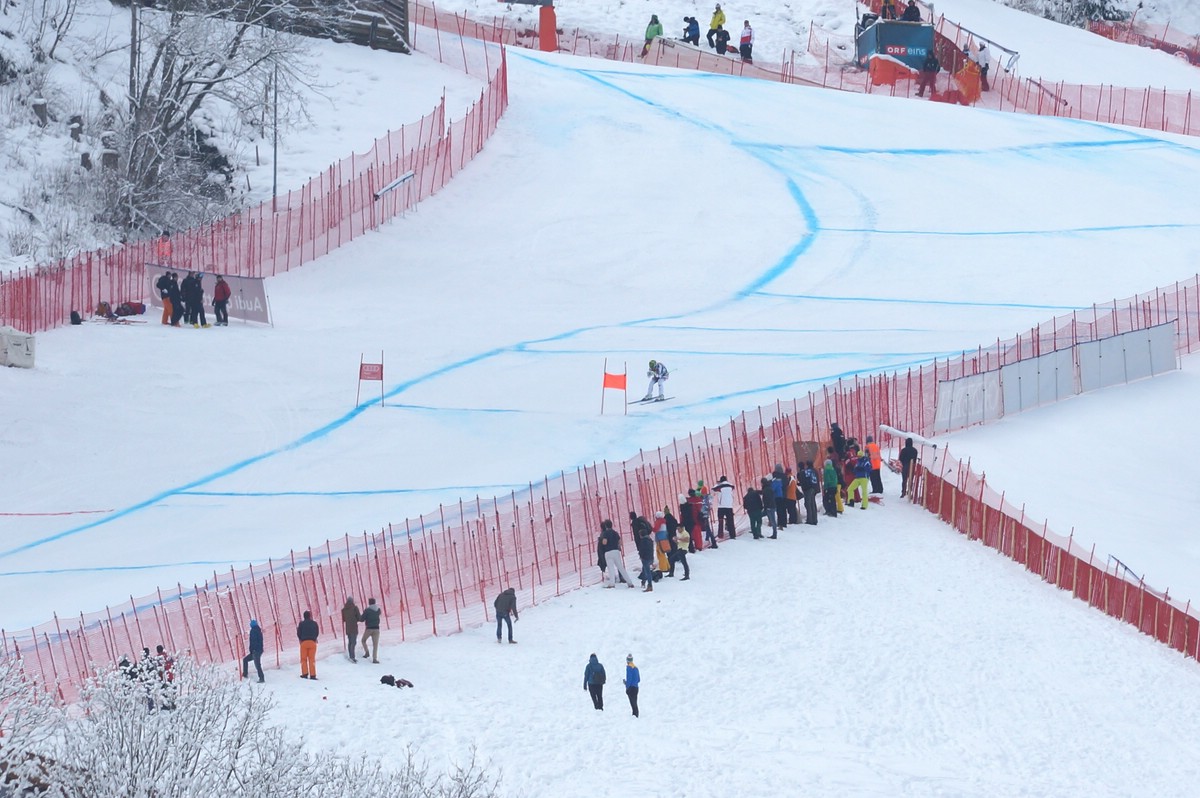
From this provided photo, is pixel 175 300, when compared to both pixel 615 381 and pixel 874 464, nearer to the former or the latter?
pixel 615 381

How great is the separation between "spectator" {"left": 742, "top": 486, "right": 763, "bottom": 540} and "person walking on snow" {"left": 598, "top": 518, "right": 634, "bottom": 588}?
2.58 m

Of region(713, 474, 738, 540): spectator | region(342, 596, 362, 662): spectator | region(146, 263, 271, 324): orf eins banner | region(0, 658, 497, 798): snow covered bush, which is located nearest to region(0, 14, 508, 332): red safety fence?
region(146, 263, 271, 324): orf eins banner

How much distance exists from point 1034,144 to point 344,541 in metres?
30.4

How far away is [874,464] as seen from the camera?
92.6 feet

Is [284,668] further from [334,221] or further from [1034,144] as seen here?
[1034,144]

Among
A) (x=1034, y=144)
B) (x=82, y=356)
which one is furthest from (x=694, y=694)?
(x=1034, y=144)

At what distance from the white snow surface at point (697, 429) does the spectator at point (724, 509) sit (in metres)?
0.57

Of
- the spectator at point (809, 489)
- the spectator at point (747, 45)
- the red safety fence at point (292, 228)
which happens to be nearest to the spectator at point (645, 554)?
the spectator at point (809, 489)

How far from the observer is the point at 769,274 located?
41.4 meters

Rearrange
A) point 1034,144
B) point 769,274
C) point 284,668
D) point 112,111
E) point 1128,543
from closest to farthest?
point 284,668 < point 1128,543 < point 769,274 < point 112,111 < point 1034,144

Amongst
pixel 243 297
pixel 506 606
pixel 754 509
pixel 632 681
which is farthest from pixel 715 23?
pixel 632 681

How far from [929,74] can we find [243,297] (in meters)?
25.6

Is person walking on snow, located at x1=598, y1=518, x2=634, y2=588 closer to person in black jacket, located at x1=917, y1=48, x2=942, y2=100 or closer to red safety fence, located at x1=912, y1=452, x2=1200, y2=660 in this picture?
red safety fence, located at x1=912, y1=452, x2=1200, y2=660

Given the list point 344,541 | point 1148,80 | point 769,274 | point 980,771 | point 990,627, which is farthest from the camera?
point 1148,80
